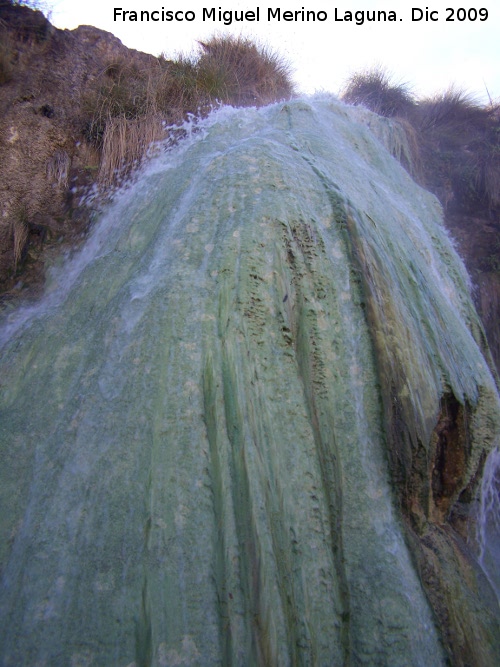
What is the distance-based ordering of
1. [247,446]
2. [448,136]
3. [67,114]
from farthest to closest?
[448,136] < [67,114] < [247,446]

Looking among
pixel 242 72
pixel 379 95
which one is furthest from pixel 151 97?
pixel 379 95

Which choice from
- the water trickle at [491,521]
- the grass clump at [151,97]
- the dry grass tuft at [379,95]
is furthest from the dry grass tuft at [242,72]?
the water trickle at [491,521]

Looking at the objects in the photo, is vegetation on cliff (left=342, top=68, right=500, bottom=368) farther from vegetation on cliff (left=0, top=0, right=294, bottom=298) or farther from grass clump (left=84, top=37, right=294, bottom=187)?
vegetation on cliff (left=0, top=0, right=294, bottom=298)

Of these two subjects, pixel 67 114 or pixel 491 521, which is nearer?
pixel 491 521

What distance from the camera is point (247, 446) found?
2.43 m

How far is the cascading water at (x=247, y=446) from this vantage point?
211 cm

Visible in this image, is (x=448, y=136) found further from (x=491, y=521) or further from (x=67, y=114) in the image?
(x=491, y=521)

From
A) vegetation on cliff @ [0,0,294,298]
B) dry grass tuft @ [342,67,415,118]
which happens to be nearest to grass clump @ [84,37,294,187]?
vegetation on cliff @ [0,0,294,298]

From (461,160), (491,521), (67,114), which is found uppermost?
(67,114)

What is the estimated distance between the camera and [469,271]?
566cm

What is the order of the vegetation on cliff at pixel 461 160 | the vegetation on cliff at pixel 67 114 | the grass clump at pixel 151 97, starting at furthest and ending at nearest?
the vegetation on cliff at pixel 461 160 < the grass clump at pixel 151 97 < the vegetation on cliff at pixel 67 114

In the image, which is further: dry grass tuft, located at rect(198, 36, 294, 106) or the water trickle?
dry grass tuft, located at rect(198, 36, 294, 106)

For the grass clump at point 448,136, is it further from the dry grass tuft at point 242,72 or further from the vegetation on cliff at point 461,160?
the dry grass tuft at point 242,72

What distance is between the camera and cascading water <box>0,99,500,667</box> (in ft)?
6.92
